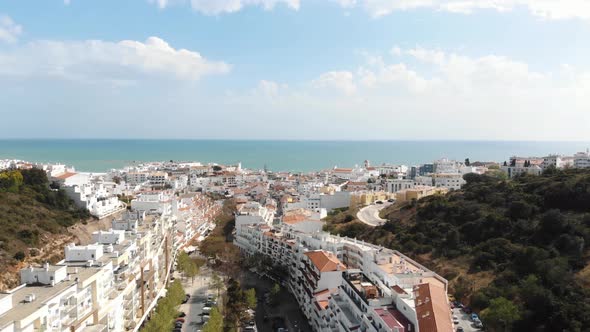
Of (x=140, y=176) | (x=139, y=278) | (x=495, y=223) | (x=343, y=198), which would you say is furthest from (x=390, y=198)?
(x=140, y=176)

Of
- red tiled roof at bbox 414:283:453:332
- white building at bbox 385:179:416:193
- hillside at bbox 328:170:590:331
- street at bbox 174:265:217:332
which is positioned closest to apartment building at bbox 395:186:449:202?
hillside at bbox 328:170:590:331

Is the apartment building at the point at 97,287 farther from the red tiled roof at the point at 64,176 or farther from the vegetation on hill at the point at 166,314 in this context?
the red tiled roof at the point at 64,176

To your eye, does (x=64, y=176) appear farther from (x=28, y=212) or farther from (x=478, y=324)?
(x=478, y=324)

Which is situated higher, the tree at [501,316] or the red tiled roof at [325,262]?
the red tiled roof at [325,262]

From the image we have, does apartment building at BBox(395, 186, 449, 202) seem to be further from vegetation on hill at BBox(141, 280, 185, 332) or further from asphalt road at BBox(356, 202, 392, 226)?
vegetation on hill at BBox(141, 280, 185, 332)

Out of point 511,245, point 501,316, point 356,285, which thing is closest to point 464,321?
point 501,316

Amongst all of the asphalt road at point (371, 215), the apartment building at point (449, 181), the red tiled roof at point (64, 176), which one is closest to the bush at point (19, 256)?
the red tiled roof at point (64, 176)
